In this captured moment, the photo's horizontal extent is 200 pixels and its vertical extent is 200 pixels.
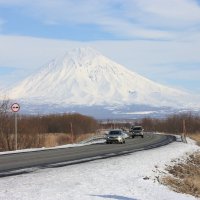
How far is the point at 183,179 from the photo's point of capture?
23.9 metres

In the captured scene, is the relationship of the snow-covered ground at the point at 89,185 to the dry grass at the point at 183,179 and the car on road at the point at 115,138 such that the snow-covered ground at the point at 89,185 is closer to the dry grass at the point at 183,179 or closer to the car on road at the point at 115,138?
the dry grass at the point at 183,179

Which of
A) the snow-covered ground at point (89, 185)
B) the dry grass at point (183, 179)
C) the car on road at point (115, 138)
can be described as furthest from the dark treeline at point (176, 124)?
the snow-covered ground at point (89, 185)

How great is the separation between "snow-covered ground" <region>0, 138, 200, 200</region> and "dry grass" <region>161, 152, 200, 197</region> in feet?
2.34

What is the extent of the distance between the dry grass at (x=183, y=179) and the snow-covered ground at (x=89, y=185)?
713mm

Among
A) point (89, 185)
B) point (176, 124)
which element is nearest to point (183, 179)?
point (89, 185)

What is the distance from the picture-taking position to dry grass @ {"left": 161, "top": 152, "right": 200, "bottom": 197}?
832 inches

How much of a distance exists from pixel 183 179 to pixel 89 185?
26.0ft

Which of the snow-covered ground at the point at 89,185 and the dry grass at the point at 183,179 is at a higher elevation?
the snow-covered ground at the point at 89,185

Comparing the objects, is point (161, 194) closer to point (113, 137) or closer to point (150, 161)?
point (150, 161)

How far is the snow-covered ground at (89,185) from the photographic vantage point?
14898 millimetres

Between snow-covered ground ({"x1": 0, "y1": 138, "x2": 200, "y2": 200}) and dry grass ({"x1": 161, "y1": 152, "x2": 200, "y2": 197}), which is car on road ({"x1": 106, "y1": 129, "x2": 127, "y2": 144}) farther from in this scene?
snow-covered ground ({"x1": 0, "y1": 138, "x2": 200, "y2": 200})

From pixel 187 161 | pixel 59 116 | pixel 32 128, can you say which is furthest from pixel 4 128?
pixel 59 116

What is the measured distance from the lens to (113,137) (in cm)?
5178

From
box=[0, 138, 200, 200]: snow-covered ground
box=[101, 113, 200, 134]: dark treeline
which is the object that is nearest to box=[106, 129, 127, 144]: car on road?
box=[0, 138, 200, 200]: snow-covered ground
